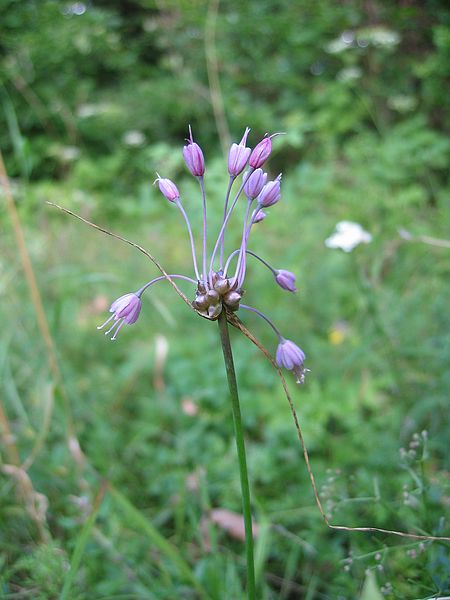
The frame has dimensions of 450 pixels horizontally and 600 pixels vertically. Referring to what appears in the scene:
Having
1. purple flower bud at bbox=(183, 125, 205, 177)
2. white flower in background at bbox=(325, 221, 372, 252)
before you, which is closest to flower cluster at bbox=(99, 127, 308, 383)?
purple flower bud at bbox=(183, 125, 205, 177)

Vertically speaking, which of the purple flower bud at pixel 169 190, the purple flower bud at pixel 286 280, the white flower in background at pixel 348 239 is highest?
the white flower in background at pixel 348 239

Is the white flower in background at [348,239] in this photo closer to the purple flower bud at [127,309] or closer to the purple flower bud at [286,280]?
the purple flower bud at [286,280]

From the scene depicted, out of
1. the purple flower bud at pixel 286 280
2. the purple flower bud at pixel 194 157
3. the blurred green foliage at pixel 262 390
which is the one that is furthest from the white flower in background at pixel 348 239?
the purple flower bud at pixel 194 157

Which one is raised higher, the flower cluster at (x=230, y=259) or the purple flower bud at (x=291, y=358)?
the flower cluster at (x=230, y=259)

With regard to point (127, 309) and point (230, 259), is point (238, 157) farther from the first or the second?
point (127, 309)

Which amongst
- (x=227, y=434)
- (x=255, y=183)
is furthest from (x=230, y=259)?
(x=227, y=434)

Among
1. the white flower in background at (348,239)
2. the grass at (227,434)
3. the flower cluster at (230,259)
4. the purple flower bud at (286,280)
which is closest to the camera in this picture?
the flower cluster at (230,259)

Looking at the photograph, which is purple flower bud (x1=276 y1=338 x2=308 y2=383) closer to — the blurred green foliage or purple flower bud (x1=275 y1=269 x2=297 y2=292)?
purple flower bud (x1=275 y1=269 x2=297 y2=292)

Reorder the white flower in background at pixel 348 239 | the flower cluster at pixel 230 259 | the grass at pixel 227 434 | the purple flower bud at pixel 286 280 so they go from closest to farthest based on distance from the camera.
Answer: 1. the flower cluster at pixel 230 259
2. the purple flower bud at pixel 286 280
3. the grass at pixel 227 434
4. the white flower in background at pixel 348 239
